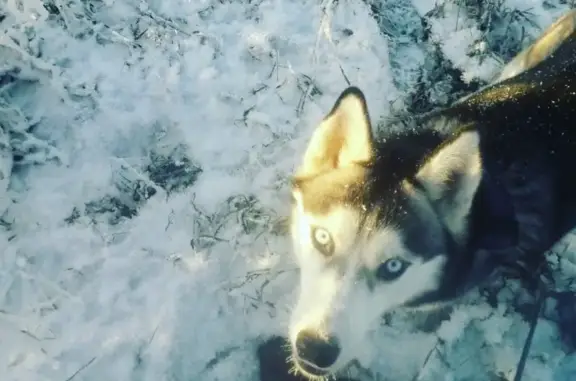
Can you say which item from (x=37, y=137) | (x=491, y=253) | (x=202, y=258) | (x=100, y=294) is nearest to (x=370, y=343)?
(x=491, y=253)

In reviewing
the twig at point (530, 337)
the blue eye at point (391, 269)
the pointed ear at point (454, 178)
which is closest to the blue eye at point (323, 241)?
the blue eye at point (391, 269)

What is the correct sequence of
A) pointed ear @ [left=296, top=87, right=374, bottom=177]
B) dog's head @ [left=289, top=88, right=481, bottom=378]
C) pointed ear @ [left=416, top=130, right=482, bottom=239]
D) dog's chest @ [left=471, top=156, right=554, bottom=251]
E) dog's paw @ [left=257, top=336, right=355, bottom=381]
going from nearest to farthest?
pointed ear @ [left=416, top=130, right=482, bottom=239] < dog's head @ [left=289, top=88, right=481, bottom=378] < pointed ear @ [left=296, top=87, right=374, bottom=177] < dog's chest @ [left=471, top=156, right=554, bottom=251] < dog's paw @ [left=257, top=336, right=355, bottom=381]

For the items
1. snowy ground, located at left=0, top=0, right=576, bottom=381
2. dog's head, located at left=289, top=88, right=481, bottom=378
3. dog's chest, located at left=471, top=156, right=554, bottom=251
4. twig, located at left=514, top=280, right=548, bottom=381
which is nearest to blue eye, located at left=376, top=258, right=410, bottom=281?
dog's head, located at left=289, top=88, right=481, bottom=378

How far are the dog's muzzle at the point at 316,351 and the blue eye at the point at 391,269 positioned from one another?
13.3 inches

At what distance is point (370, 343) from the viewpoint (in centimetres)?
338

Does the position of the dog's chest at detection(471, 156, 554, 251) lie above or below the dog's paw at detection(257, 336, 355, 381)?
above

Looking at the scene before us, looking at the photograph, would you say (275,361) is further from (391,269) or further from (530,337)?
(530,337)

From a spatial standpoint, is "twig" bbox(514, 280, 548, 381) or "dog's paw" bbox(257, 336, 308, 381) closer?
"twig" bbox(514, 280, 548, 381)

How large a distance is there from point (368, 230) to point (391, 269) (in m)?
0.21

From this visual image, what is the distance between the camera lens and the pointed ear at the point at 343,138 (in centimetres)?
281

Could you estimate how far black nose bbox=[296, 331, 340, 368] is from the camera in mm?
2732

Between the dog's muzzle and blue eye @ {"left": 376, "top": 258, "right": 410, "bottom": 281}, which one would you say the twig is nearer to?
blue eye @ {"left": 376, "top": 258, "right": 410, "bottom": 281}

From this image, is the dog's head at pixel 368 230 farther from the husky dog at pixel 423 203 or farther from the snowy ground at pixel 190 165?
the snowy ground at pixel 190 165

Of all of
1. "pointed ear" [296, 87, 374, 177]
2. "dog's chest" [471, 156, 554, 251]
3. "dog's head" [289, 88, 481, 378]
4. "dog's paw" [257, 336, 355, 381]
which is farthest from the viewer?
"dog's paw" [257, 336, 355, 381]
